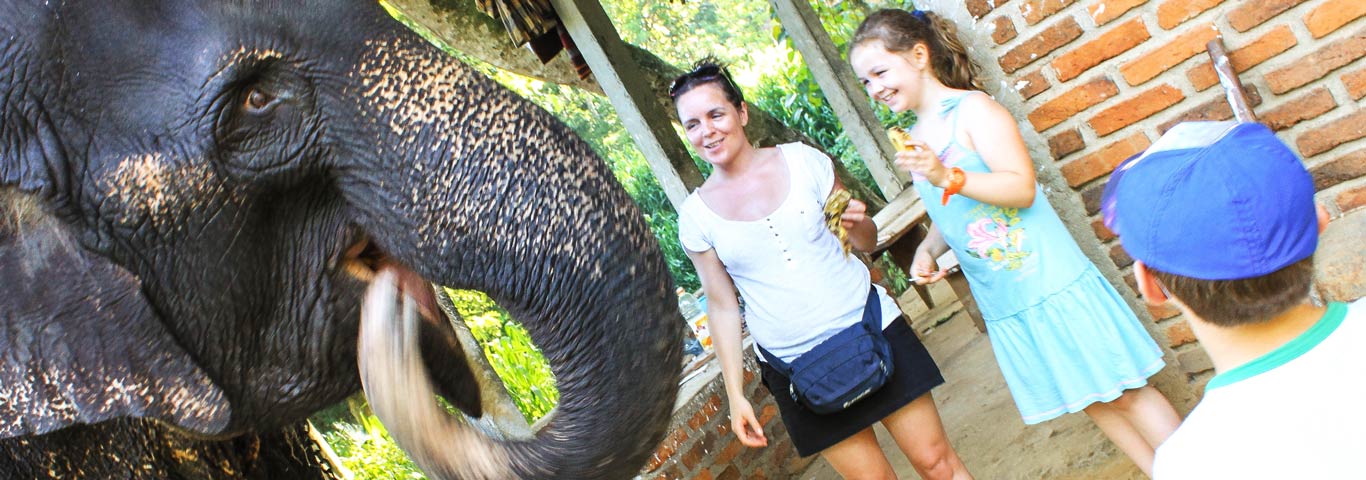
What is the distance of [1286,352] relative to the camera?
1.63 metres

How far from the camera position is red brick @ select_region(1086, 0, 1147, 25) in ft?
11.3

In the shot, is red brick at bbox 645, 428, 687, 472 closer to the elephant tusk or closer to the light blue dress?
the light blue dress

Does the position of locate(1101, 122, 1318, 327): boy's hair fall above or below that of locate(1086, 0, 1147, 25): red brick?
below

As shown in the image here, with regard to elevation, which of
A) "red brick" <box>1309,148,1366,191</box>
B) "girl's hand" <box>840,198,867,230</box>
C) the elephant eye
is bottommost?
"red brick" <box>1309,148,1366,191</box>

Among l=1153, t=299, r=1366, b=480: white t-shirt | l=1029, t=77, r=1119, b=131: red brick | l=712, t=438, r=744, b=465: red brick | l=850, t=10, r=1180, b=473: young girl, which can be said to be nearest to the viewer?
l=1153, t=299, r=1366, b=480: white t-shirt

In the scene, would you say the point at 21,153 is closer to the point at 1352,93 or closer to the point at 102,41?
the point at 102,41

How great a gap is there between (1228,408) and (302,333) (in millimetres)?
1252

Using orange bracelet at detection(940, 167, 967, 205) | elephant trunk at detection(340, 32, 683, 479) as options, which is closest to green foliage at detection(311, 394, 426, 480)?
orange bracelet at detection(940, 167, 967, 205)

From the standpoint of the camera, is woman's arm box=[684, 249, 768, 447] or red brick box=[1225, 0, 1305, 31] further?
woman's arm box=[684, 249, 768, 447]

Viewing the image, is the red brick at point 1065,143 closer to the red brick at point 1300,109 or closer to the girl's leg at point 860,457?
the red brick at point 1300,109

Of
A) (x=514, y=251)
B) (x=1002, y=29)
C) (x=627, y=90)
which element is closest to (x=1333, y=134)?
(x=1002, y=29)

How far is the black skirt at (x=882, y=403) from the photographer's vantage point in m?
3.42

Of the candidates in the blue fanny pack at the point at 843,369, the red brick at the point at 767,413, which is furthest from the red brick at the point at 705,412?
the blue fanny pack at the point at 843,369

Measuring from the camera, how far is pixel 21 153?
160cm
